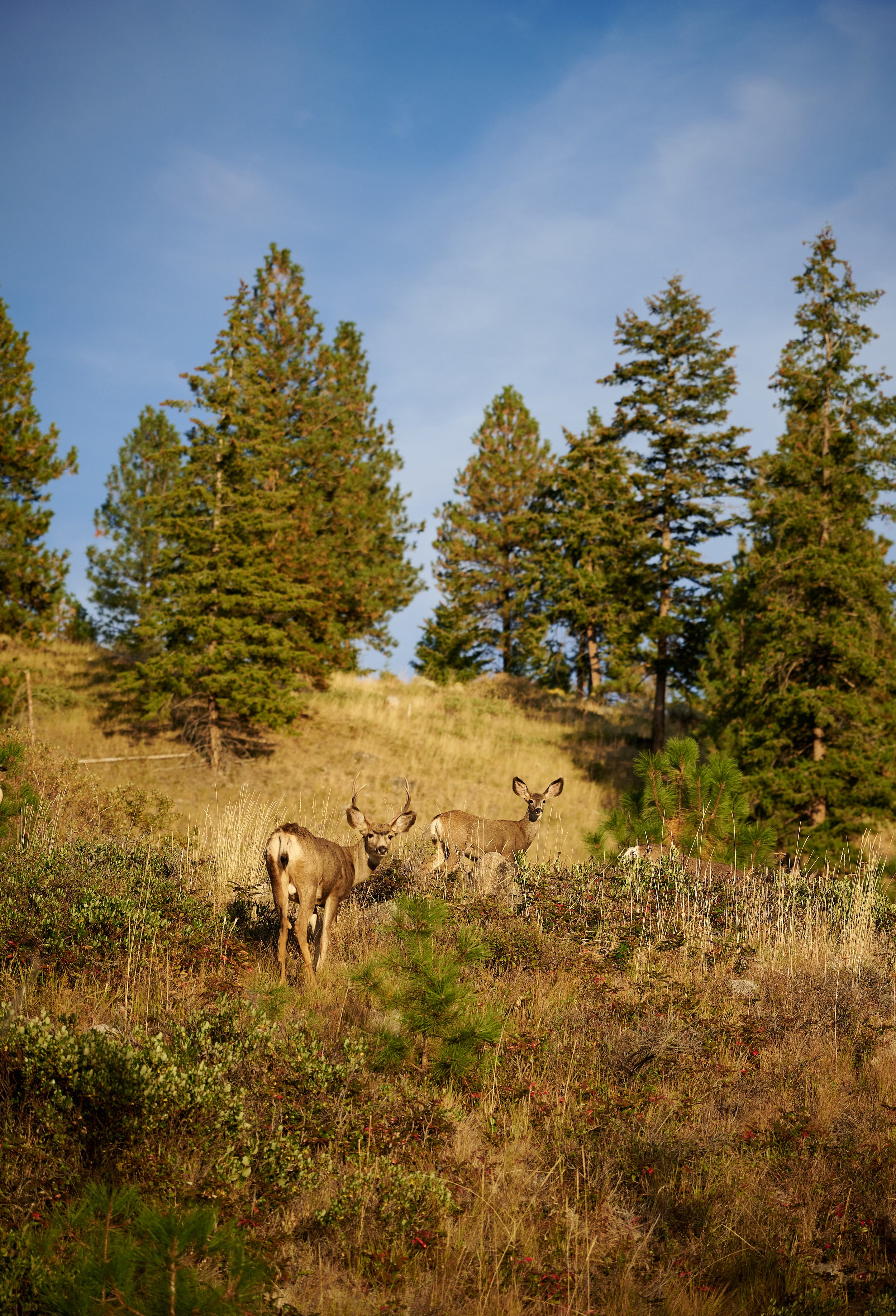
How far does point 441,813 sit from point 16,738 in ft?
19.6

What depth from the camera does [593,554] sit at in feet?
102

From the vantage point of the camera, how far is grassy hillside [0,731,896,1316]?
9.42 ft

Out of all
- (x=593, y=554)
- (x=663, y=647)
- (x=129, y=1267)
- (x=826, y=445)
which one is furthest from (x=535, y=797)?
(x=593, y=554)

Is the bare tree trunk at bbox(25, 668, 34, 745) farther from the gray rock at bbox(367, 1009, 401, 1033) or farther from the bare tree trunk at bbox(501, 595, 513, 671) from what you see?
the bare tree trunk at bbox(501, 595, 513, 671)

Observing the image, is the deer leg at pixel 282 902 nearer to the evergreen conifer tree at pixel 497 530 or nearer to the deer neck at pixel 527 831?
the deer neck at pixel 527 831

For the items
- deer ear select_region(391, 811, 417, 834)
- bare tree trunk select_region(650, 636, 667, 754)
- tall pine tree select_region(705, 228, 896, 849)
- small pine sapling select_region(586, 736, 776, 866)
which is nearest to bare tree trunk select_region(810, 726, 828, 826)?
tall pine tree select_region(705, 228, 896, 849)

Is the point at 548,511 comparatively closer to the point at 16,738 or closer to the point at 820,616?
the point at 820,616

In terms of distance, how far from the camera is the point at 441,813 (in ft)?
31.4

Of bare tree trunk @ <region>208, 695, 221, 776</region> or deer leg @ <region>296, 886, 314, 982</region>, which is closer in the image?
deer leg @ <region>296, 886, 314, 982</region>

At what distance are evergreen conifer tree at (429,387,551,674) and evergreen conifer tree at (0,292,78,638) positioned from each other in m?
18.2

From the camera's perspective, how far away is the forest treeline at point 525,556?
15.4 m

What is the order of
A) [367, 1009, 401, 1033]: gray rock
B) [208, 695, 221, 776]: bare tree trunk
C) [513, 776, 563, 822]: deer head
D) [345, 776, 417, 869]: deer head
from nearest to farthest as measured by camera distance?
[367, 1009, 401, 1033]: gray rock, [345, 776, 417, 869]: deer head, [513, 776, 563, 822]: deer head, [208, 695, 221, 776]: bare tree trunk

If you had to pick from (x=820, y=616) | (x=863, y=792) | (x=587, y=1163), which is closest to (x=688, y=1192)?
(x=587, y=1163)

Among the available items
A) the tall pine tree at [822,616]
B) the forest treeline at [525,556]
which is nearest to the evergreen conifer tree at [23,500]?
the forest treeline at [525,556]
